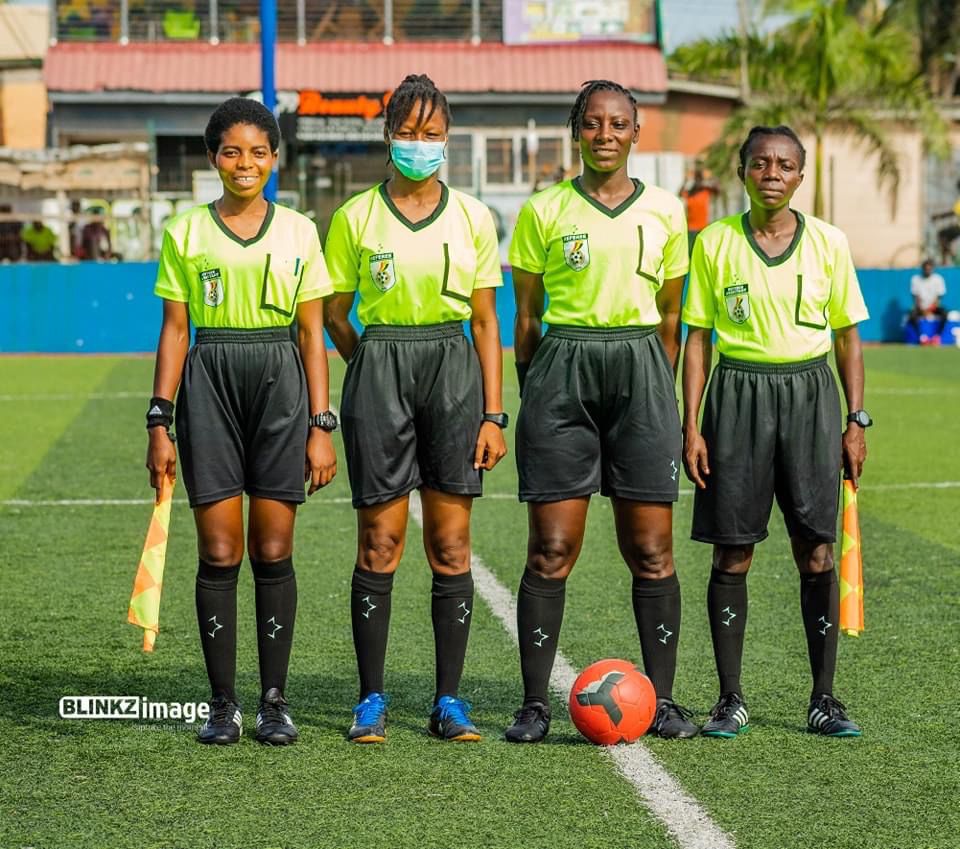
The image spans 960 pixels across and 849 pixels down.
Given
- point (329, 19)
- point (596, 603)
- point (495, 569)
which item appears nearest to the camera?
point (596, 603)

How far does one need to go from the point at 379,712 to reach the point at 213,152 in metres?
1.88

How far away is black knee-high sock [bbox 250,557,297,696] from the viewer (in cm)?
551

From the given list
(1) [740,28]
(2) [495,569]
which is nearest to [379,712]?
(2) [495,569]

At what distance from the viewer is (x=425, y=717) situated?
581 cm

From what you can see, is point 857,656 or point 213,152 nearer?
point 213,152

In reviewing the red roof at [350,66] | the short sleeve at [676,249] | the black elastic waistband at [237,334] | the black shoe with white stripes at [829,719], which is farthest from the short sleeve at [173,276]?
the red roof at [350,66]

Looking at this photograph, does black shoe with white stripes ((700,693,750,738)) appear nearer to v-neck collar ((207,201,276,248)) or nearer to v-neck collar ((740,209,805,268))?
v-neck collar ((740,209,805,268))

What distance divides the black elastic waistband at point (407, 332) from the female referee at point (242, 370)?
20 cm

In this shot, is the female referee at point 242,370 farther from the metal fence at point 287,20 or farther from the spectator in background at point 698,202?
the metal fence at point 287,20

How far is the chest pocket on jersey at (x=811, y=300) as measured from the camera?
550 centimetres

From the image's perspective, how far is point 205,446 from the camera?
17.7ft

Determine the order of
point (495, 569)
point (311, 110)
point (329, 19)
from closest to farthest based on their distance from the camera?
point (495, 569) → point (311, 110) → point (329, 19)

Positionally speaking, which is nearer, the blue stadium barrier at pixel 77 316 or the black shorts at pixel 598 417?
the black shorts at pixel 598 417

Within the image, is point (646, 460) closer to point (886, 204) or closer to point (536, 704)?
point (536, 704)
